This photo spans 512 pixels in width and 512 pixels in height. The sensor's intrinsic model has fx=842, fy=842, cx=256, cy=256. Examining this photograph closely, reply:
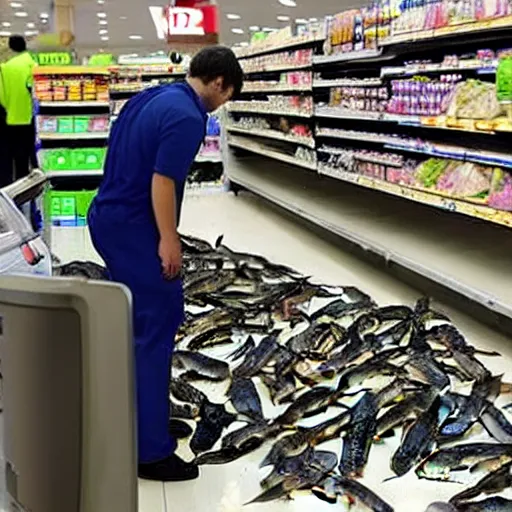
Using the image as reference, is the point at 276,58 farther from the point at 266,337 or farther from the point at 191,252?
the point at 266,337

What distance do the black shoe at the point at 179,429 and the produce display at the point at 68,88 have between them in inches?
244

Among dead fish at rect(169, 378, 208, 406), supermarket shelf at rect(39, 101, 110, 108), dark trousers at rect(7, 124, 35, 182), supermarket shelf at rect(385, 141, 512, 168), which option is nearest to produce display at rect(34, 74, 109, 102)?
supermarket shelf at rect(39, 101, 110, 108)

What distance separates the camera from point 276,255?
278 inches

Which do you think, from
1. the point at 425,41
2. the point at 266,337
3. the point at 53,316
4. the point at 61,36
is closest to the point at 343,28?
the point at 425,41

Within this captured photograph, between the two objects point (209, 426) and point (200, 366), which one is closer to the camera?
point (209, 426)

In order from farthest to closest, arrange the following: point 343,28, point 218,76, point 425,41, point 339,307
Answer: point 343,28 < point 425,41 < point 339,307 < point 218,76

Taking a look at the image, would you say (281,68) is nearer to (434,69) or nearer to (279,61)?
(279,61)

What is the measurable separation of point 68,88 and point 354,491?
7.08 metres

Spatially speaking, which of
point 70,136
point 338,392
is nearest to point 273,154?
point 70,136

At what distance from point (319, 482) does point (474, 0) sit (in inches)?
112

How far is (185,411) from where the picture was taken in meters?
3.60

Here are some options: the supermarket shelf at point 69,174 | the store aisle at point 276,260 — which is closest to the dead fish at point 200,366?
the store aisle at point 276,260

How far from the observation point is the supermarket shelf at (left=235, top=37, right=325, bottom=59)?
781cm

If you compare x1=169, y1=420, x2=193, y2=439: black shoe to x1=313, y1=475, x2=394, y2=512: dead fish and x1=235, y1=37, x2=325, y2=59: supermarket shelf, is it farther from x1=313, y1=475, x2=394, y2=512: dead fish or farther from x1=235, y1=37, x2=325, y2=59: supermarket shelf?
x1=235, y1=37, x2=325, y2=59: supermarket shelf
